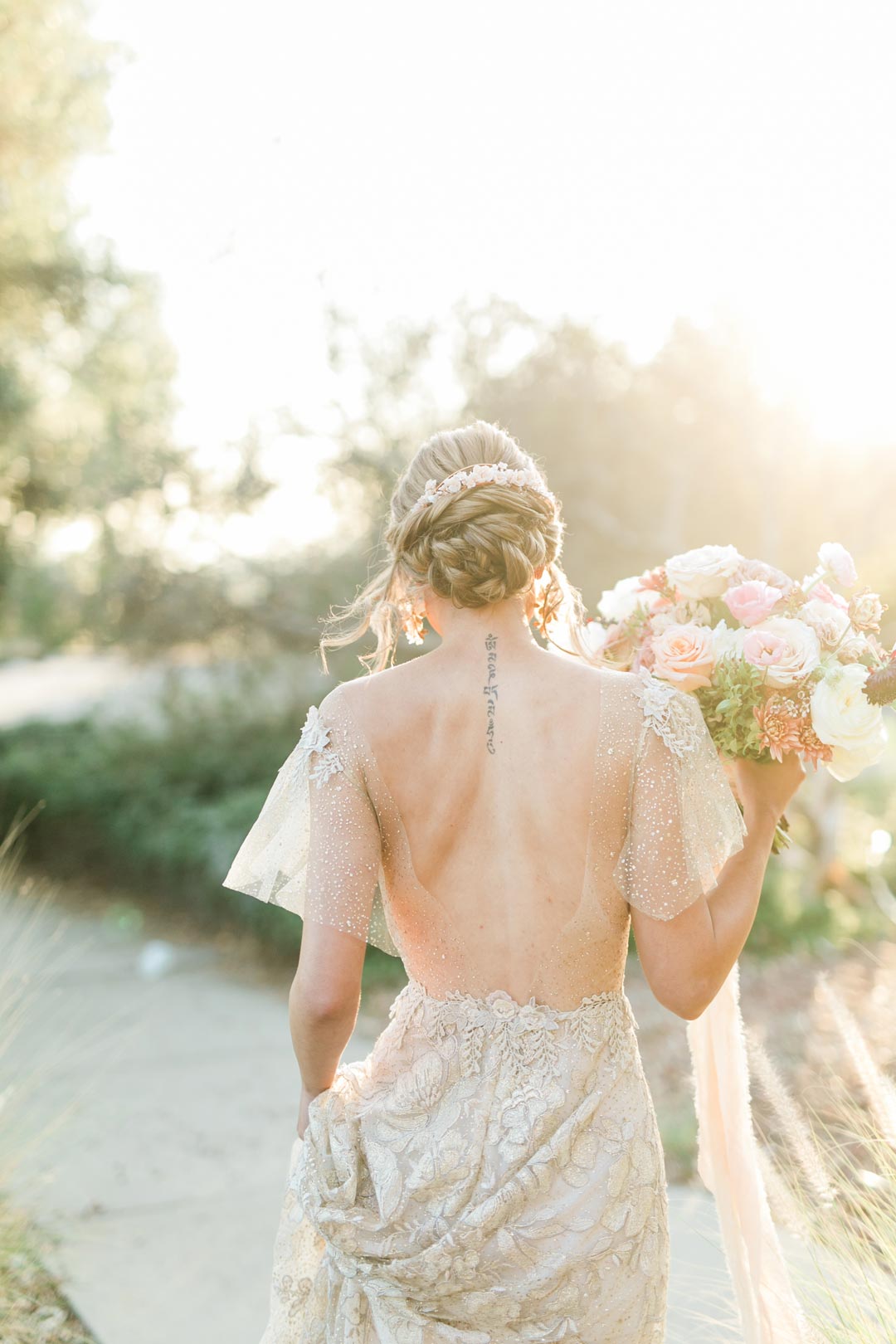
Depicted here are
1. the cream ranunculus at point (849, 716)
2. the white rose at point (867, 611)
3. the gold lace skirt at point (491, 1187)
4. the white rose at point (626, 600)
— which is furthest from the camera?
the white rose at point (626, 600)

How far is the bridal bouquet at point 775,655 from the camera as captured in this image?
2.35 m

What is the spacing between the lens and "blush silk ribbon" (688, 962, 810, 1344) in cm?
257

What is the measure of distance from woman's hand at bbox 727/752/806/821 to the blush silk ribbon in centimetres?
41

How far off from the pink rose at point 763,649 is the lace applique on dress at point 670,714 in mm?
284

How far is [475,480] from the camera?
7.12 ft

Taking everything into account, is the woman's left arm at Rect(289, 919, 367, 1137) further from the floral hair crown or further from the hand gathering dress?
the floral hair crown

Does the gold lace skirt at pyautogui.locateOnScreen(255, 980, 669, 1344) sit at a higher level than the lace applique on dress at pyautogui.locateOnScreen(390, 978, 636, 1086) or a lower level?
lower

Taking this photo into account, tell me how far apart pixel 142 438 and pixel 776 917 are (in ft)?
21.5

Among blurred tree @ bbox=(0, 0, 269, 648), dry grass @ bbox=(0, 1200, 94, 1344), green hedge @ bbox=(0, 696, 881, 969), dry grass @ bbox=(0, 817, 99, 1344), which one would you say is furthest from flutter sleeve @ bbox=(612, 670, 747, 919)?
blurred tree @ bbox=(0, 0, 269, 648)

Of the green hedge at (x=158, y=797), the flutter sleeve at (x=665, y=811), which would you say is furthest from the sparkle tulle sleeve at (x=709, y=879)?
the green hedge at (x=158, y=797)

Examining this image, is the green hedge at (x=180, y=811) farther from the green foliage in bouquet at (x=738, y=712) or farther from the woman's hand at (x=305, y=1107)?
the green foliage in bouquet at (x=738, y=712)

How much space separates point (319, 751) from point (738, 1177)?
1.42 metres

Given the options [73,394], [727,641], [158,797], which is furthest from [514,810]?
[73,394]

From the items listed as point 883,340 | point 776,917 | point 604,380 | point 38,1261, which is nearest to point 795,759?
point 38,1261
